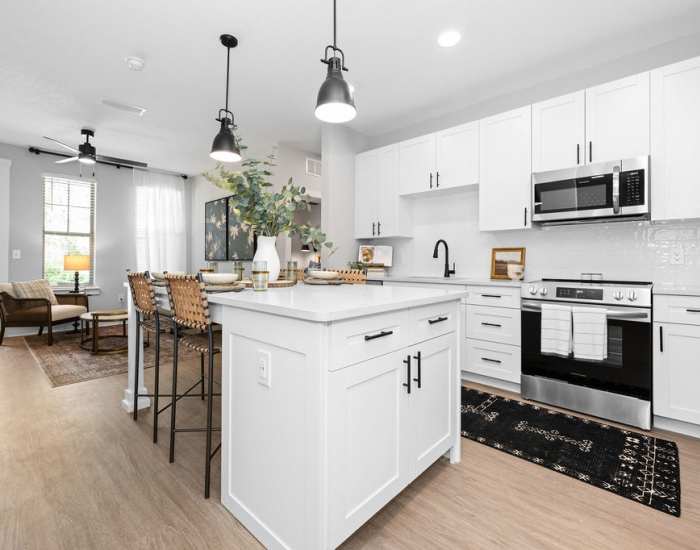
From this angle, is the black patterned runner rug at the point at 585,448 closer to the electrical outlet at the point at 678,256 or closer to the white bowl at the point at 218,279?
the electrical outlet at the point at 678,256

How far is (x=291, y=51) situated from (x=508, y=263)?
272cm

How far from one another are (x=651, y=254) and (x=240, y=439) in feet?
10.7

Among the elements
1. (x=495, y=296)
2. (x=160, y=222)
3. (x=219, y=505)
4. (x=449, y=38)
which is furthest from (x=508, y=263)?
(x=160, y=222)

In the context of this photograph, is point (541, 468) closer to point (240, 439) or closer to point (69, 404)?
point (240, 439)

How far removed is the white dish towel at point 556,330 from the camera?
2.65 metres

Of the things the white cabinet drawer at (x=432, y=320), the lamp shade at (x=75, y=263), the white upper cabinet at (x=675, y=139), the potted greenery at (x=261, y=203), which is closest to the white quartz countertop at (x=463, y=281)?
the white upper cabinet at (x=675, y=139)

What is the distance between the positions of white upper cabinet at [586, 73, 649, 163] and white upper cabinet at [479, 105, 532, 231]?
470 mm

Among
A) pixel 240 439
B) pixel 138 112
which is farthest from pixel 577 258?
pixel 138 112

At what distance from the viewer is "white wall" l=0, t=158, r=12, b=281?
5301mm

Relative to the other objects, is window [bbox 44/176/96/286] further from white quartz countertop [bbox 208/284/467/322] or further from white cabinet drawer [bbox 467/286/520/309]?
white cabinet drawer [bbox 467/286/520/309]

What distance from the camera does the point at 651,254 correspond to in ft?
9.43

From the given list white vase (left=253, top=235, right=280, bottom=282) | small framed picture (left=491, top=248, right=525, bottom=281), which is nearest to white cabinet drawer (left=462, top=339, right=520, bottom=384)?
small framed picture (left=491, top=248, right=525, bottom=281)

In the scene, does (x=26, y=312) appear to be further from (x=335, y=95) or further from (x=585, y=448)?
(x=585, y=448)

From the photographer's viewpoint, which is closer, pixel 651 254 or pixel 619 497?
pixel 619 497
